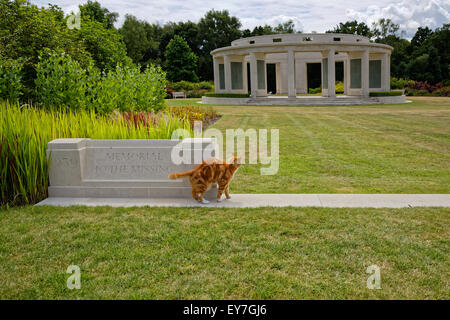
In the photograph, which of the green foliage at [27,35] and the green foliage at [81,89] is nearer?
the green foliage at [81,89]

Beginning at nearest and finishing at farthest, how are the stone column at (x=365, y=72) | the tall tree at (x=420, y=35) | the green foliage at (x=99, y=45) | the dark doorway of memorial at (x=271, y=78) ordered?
the green foliage at (x=99, y=45)
the stone column at (x=365, y=72)
the dark doorway of memorial at (x=271, y=78)
the tall tree at (x=420, y=35)

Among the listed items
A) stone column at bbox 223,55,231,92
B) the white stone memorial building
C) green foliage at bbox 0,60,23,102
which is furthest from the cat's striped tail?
stone column at bbox 223,55,231,92

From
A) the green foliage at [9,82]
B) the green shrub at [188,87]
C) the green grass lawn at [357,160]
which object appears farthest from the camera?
the green shrub at [188,87]

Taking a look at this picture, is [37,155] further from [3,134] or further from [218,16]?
[218,16]

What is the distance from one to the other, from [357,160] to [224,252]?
6.55 meters

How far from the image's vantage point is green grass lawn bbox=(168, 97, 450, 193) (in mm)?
7621

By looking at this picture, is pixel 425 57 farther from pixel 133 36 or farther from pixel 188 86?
pixel 133 36

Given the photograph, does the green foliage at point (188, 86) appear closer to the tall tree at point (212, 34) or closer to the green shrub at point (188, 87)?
the green shrub at point (188, 87)

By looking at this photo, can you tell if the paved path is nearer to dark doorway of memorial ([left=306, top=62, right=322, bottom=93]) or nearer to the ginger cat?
the ginger cat

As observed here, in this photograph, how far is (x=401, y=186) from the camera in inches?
296

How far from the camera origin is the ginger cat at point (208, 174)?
632 cm

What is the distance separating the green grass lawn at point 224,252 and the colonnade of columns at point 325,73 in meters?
27.2

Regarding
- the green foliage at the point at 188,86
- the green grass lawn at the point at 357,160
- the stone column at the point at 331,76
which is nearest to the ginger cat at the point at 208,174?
the green grass lawn at the point at 357,160
